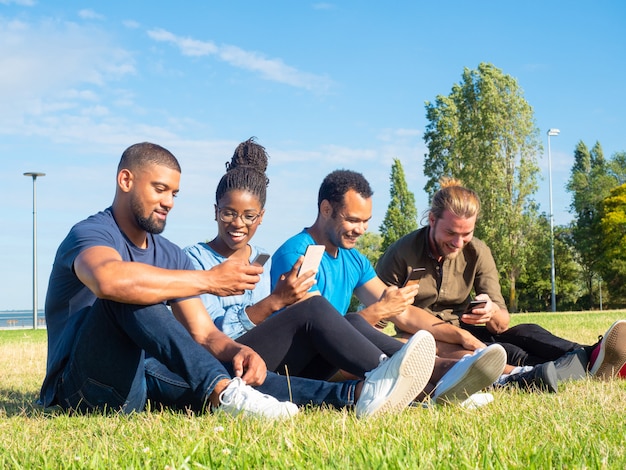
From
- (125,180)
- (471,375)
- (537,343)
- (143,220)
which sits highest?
(125,180)

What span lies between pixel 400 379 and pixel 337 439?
2.47 ft

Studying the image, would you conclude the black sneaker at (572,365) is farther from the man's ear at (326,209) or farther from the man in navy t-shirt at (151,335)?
the man in navy t-shirt at (151,335)

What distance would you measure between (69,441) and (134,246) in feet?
4.14

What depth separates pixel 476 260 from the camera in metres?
6.49

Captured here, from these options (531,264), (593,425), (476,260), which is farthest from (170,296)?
(531,264)

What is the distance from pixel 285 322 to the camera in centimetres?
421

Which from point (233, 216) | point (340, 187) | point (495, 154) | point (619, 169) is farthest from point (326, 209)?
point (619, 169)

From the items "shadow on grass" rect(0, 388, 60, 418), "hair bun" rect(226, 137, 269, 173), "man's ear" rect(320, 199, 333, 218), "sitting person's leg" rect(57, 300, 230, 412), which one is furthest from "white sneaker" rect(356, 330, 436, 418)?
"hair bun" rect(226, 137, 269, 173)

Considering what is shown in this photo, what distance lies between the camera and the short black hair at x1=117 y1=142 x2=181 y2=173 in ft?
13.9

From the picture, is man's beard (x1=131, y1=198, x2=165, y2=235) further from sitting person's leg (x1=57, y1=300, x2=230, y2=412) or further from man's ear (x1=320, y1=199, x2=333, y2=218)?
man's ear (x1=320, y1=199, x2=333, y2=218)

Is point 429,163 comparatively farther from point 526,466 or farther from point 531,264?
point 526,466

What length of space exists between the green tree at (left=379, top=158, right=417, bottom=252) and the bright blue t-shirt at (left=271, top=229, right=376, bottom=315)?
38.9 metres

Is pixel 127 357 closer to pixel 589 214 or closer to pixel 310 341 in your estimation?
pixel 310 341

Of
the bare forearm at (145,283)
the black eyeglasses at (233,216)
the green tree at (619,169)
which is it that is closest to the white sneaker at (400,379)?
the bare forearm at (145,283)
